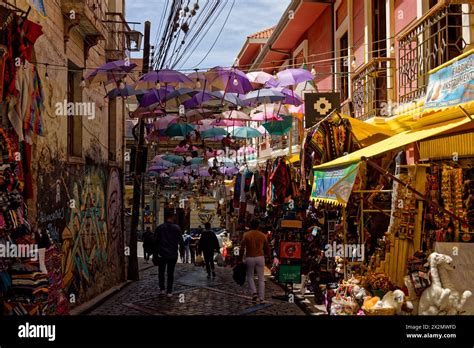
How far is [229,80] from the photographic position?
1218cm

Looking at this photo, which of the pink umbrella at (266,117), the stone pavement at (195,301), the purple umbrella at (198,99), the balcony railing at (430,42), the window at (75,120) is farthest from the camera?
the pink umbrella at (266,117)

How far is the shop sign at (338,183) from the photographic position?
7.84 meters

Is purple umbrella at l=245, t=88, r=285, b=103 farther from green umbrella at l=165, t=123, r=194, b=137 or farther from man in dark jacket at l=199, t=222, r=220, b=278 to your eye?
man in dark jacket at l=199, t=222, r=220, b=278

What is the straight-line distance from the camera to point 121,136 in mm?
18219

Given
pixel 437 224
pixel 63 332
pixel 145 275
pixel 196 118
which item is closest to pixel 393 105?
pixel 437 224

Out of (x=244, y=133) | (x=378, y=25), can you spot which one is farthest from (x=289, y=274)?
(x=244, y=133)

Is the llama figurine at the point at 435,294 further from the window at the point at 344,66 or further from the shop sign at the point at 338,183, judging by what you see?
the window at the point at 344,66

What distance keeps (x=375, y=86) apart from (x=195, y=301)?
6.02 meters

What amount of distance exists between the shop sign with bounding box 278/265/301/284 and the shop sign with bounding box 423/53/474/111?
18.9ft

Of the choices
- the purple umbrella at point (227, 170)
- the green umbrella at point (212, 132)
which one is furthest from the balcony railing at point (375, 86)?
the purple umbrella at point (227, 170)

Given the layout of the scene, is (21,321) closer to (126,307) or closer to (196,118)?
(126,307)

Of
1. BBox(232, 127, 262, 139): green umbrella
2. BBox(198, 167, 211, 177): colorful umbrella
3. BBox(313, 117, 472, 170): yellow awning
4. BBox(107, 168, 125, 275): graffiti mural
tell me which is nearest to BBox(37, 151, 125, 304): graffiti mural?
BBox(107, 168, 125, 275): graffiti mural

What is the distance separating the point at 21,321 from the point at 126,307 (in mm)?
6099

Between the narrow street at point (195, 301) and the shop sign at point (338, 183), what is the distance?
3386 mm
